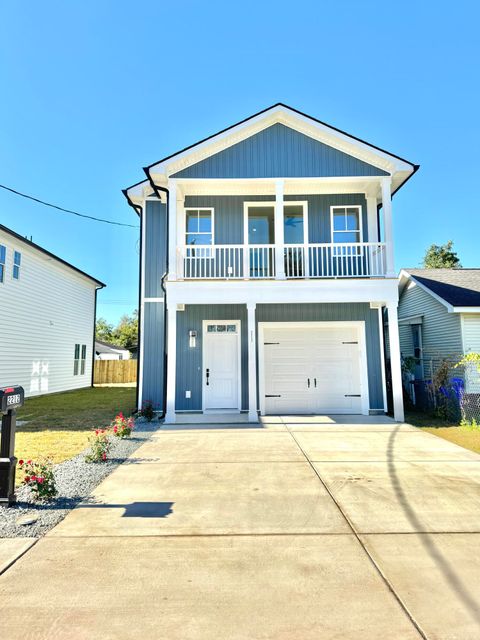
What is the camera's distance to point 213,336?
1029 cm

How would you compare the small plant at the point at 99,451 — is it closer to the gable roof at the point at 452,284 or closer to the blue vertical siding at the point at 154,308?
the blue vertical siding at the point at 154,308

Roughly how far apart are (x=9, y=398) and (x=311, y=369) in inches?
309

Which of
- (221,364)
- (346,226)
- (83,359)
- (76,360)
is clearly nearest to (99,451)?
(221,364)

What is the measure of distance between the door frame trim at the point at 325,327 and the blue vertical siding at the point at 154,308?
2821 millimetres

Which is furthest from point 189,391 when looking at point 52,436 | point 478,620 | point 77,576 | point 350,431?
point 478,620

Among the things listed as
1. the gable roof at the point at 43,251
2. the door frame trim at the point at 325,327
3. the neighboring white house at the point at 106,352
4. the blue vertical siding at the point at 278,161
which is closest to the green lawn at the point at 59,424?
the door frame trim at the point at 325,327

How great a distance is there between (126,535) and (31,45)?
14.3 meters

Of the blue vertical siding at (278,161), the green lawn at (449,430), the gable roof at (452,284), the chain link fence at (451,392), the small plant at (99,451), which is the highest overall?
the blue vertical siding at (278,161)

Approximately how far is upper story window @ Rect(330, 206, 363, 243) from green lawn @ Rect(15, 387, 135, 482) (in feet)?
27.0

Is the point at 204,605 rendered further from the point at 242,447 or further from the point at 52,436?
the point at 52,436

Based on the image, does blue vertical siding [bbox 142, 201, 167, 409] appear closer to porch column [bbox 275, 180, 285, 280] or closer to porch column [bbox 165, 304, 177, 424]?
porch column [bbox 165, 304, 177, 424]

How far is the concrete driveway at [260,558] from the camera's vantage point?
7.02 ft

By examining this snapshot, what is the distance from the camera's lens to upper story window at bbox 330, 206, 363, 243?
10508 mm

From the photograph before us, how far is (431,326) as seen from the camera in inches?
473
